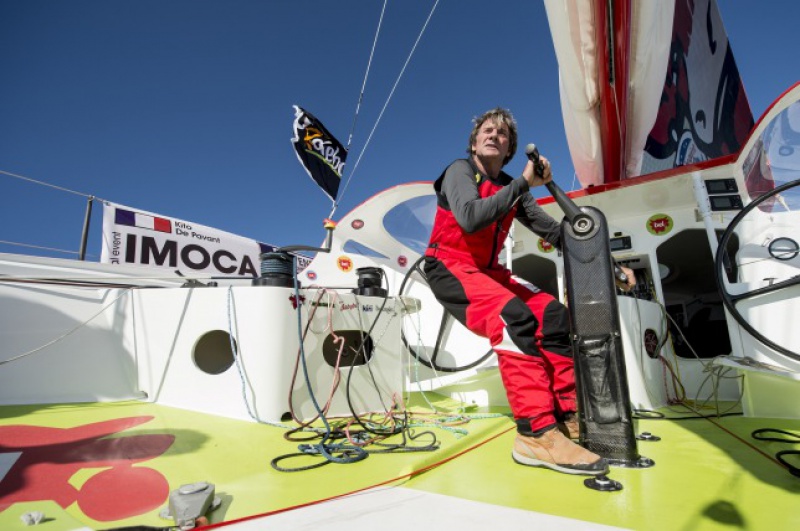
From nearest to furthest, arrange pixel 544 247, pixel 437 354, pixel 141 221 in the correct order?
pixel 437 354 < pixel 544 247 < pixel 141 221

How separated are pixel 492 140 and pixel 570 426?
1410 millimetres

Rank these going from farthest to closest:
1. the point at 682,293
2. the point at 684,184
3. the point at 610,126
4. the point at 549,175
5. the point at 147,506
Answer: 1. the point at 682,293
2. the point at 610,126
3. the point at 684,184
4. the point at 549,175
5. the point at 147,506

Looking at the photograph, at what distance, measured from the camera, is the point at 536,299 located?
1773 millimetres

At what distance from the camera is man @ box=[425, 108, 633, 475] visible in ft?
4.60

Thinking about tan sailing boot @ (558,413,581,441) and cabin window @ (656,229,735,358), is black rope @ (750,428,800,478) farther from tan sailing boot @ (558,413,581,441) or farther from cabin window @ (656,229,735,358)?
cabin window @ (656,229,735,358)

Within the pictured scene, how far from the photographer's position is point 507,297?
1576 mm

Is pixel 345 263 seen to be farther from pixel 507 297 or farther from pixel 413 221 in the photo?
pixel 507 297

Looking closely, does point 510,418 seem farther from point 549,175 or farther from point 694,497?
point 549,175

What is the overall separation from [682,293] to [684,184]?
11.4 feet

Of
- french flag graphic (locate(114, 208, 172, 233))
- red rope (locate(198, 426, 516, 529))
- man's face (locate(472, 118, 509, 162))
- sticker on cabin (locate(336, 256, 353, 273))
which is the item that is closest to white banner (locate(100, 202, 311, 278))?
french flag graphic (locate(114, 208, 172, 233))

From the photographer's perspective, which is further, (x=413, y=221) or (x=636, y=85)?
(x=413, y=221)

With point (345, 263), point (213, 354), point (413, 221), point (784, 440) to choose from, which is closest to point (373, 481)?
point (784, 440)

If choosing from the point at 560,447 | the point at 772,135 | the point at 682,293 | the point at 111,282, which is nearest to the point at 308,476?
the point at 560,447

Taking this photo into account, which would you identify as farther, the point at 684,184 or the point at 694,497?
the point at 684,184
